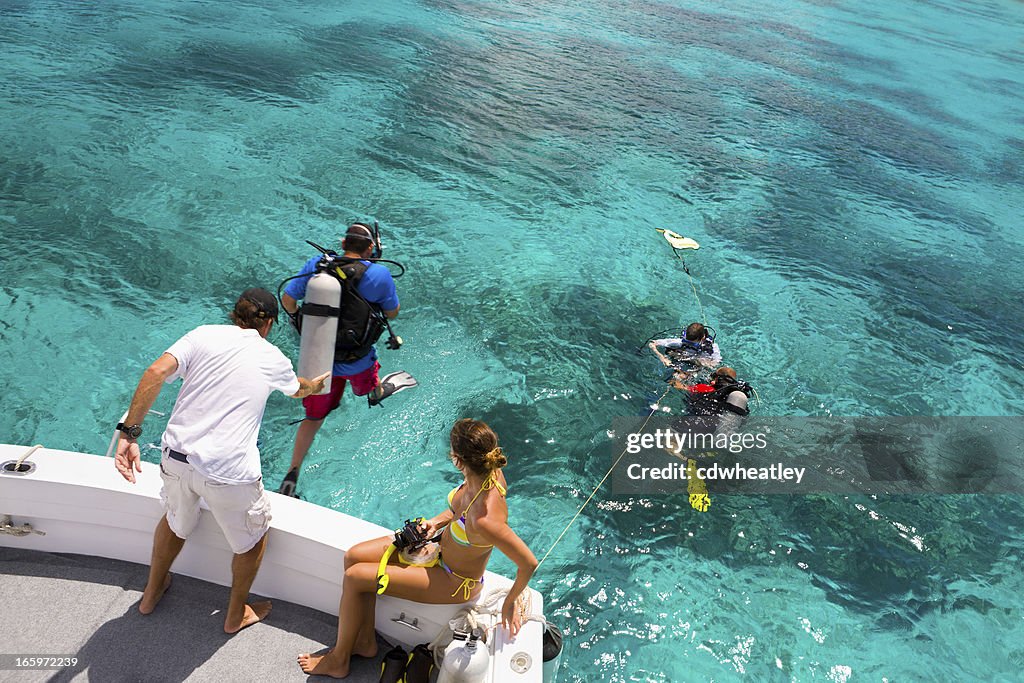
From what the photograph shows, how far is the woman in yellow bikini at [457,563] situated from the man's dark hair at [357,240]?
1.86 m

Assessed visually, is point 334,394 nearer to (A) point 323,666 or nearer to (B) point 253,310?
(B) point 253,310

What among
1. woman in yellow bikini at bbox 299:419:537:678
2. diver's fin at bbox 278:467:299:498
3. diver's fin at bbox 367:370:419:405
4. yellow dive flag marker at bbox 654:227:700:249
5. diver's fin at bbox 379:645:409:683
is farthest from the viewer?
yellow dive flag marker at bbox 654:227:700:249

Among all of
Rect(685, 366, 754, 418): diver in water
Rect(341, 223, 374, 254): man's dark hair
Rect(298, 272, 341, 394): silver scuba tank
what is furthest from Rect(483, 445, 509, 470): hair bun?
Rect(685, 366, 754, 418): diver in water

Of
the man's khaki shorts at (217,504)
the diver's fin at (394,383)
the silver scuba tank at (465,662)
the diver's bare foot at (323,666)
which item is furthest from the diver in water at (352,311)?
the silver scuba tank at (465,662)

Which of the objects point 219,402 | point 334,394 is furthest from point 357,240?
point 219,402

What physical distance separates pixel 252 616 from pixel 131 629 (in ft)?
1.96

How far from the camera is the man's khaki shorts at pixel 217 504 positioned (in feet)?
9.95

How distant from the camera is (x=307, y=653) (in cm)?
338

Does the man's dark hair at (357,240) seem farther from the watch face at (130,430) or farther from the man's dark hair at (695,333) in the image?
the man's dark hair at (695,333)

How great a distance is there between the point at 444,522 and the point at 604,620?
179 centimetres

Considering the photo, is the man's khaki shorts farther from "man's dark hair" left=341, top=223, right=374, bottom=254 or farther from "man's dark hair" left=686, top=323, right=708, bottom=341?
"man's dark hair" left=686, top=323, right=708, bottom=341

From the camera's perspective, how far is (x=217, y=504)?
10.1ft

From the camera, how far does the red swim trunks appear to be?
4586 millimetres

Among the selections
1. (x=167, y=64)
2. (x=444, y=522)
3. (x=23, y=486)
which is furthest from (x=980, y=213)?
(x=167, y=64)
